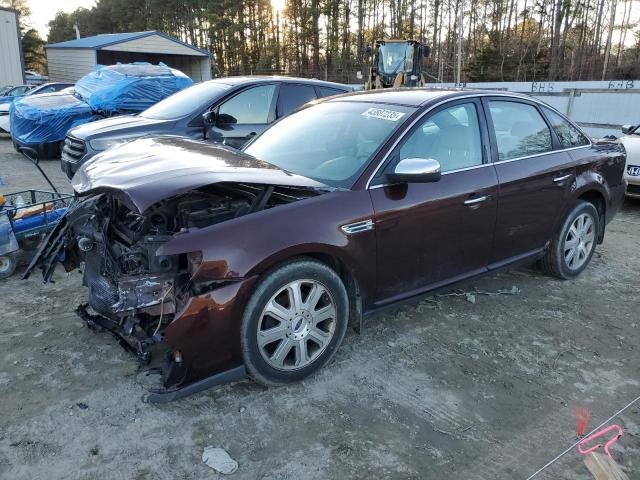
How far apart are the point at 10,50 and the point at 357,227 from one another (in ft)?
92.5

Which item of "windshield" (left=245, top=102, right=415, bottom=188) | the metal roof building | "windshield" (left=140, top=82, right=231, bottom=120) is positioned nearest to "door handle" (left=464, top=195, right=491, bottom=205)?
"windshield" (left=245, top=102, right=415, bottom=188)

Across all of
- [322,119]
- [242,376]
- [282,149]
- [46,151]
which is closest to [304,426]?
[242,376]

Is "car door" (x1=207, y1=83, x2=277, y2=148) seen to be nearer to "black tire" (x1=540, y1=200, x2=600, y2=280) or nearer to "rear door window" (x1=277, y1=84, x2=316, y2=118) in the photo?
"rear door window" (x1=277, y1=84, x2=316, y2=118)

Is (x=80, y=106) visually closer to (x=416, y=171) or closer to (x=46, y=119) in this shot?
(x=46, y=119)

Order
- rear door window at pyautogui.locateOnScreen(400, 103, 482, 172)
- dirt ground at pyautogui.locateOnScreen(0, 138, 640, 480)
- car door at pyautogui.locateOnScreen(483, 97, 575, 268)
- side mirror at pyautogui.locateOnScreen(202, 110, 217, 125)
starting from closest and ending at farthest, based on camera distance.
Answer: dirt ground at pyautogui.locateOnScreen(0, 138, 640, 480) → rear door window at pyautogui.locateOnScreen(400, 103, 482, 172) → car door at pyautogui.locateOnScreen(483, 97, 575, 268) → side mirror at pyautogui.locateOnScreen(202, 110, 217, 125)

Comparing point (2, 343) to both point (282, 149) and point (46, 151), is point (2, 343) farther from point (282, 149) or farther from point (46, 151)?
point (46, 151)

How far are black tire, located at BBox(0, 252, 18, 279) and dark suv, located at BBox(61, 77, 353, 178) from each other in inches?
93.8

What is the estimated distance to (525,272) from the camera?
501cm

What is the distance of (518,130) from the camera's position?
4.24 metres

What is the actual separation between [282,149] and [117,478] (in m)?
2.44

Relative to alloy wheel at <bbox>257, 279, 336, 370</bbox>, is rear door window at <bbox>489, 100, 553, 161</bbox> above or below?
above

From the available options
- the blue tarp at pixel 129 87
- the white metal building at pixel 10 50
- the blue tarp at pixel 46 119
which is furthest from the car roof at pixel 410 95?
the white metal building at pixel 10 50

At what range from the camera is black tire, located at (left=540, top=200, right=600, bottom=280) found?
15.1ft

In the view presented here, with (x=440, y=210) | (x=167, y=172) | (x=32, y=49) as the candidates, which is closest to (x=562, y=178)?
(x=440, y=210)
